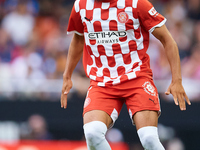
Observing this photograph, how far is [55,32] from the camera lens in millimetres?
10008

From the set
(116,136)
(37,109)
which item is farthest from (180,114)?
(37,109)

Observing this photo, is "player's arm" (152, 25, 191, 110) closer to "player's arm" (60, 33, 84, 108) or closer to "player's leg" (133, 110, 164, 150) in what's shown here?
"player's leg" (133, 110, 164, 150)

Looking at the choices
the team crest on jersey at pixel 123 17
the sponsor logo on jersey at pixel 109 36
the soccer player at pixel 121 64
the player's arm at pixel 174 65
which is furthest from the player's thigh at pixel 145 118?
the team crest on jersey at pixel 123 17

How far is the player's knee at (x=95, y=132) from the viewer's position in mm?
4027

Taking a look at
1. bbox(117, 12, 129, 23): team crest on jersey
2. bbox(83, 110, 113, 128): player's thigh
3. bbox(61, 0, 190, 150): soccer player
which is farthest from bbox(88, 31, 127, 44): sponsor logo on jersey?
bbox(83, 110, 113, 128): player's thigh

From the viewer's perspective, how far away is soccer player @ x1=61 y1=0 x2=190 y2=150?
4141mm

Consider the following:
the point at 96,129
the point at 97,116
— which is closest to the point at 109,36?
the point at 97,116

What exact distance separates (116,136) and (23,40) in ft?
11.8

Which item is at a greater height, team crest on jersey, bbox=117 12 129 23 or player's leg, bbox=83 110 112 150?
team crest on jersey, bbox=117 12 129 23

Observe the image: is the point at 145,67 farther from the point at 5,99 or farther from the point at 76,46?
the point at 5,99

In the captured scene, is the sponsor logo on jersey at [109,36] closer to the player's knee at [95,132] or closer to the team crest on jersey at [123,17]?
the team crest on jersey at [123,17]

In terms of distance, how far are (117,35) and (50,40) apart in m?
5.67

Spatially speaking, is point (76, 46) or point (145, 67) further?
point (76, 46)

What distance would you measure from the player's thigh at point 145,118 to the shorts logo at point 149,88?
0.72ft
